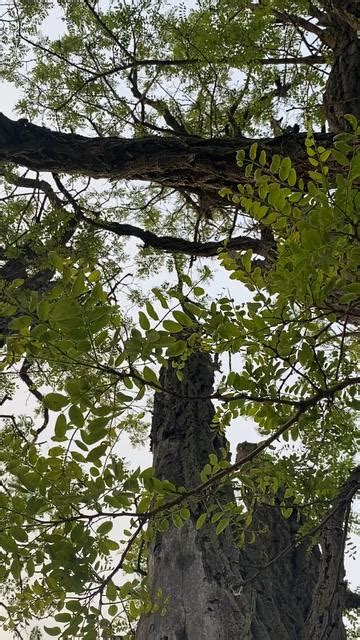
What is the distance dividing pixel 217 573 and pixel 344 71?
10.5 ft

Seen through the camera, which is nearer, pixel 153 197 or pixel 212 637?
pixel 212 637

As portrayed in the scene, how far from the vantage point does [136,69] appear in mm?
4875

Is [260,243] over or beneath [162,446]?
over

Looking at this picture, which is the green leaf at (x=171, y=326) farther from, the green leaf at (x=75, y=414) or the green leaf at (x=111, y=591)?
the green leaf at (x=111, y=591)

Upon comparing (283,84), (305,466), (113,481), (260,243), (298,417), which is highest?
(283,84)

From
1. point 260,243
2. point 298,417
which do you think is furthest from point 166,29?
point 298,417

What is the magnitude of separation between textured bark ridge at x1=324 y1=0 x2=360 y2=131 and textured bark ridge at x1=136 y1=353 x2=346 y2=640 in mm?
2007

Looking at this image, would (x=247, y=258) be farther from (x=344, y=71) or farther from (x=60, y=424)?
(x=344, y=71)

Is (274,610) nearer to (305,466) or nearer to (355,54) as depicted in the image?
(305,466)

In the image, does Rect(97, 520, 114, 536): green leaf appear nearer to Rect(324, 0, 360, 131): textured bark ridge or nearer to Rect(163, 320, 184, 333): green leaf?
Rect(163, 320, 184, 333): green leaf

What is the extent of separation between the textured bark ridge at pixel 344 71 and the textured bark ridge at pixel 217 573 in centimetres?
201

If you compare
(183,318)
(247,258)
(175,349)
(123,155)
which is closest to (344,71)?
(123,155)

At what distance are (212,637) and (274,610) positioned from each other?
0.75m

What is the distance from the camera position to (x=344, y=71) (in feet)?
12.3
